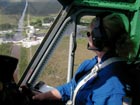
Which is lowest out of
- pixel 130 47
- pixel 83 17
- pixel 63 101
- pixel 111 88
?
pixel 63 101

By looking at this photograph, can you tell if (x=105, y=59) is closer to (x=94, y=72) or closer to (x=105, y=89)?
(x=94, y=72)

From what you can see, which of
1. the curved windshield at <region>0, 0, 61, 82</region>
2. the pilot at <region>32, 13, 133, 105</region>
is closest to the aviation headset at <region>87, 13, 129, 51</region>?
the pilot at <region>32, 13, 133, 105</region>


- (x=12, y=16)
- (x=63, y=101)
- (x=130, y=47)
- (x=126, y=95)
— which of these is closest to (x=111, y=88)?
(x=126, y=95)

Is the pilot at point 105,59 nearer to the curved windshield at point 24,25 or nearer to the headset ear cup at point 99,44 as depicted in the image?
the headset ear cup at point 99,44

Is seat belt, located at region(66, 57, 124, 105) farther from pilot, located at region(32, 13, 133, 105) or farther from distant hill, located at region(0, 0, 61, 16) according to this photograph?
distant hill, located at region(0, 0, 61, 16)

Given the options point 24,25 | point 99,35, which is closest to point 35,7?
point 24,25

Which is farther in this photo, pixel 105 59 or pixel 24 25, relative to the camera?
pixel 24 25

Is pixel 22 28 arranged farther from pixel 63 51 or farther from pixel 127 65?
pixel 127 65

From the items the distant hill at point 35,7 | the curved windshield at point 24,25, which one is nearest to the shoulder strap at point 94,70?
the curved windshield at point 24,25

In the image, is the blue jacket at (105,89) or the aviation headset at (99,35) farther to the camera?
the aviation headset at (99,35)
